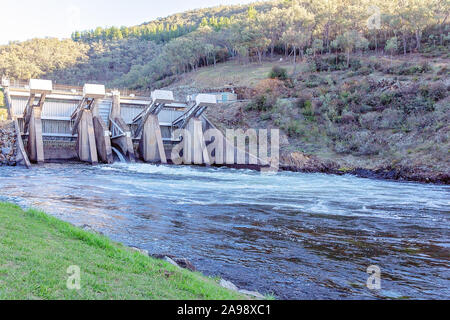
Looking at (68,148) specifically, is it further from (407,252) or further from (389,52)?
(389,52)

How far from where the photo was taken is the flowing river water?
7207 mm

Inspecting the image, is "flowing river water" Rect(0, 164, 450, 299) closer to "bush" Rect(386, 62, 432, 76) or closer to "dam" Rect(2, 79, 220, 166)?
"dam" Rect(2, 79, 220, 166)

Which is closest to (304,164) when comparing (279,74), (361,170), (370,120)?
(361,170)

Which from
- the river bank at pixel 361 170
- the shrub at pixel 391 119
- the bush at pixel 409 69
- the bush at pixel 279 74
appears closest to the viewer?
the river bank at pixel 361 170

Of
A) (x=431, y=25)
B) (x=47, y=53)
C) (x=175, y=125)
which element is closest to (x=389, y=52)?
(x=431, y=25)

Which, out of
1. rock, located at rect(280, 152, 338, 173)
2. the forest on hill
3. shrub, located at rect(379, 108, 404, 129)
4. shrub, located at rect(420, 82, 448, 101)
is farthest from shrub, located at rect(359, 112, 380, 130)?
the forest on hill

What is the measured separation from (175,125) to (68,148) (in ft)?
29.2

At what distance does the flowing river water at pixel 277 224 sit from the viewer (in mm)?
7207

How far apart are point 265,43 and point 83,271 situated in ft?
196

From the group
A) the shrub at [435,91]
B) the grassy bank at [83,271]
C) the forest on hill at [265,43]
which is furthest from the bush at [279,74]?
the grassy bank at [83,271]

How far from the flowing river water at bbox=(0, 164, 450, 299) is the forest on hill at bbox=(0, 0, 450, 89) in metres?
34.2

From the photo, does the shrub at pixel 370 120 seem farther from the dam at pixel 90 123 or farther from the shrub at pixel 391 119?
the dam at pixel 90 123

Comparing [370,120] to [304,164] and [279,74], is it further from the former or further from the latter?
[279,74]

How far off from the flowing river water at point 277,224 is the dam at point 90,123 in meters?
5.99
